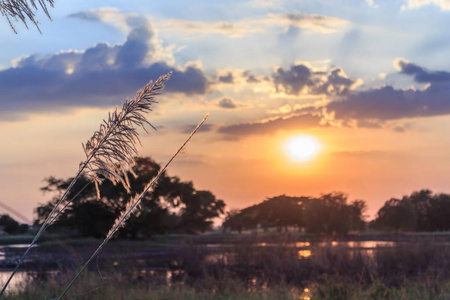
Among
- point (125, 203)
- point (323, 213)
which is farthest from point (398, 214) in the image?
point (125, 203)

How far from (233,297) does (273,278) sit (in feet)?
18.6

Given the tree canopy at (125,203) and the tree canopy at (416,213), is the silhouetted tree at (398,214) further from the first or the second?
the tree canopy at (125,203)

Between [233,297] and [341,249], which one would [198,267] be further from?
[233,297]

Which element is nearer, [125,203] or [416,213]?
[125,203]

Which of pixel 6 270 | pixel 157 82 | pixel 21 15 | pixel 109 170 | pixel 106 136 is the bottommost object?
pixel 6 270

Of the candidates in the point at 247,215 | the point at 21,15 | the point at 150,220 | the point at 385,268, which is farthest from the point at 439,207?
the point at 21,15

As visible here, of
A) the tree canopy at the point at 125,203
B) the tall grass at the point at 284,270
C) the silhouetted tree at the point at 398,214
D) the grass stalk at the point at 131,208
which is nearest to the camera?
the grass stalk at the point at 131,208

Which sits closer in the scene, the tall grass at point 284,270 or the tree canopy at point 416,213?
the tall grass at point 284,270

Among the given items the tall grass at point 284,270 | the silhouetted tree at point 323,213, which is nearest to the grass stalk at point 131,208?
the tall grass at point 284,270

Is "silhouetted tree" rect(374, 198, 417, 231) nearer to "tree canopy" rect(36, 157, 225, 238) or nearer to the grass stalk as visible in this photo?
"tree canopy" rect(36, 157, 225, 238)

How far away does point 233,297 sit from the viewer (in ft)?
38.8

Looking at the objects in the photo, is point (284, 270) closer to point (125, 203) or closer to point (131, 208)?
point (131, 208)

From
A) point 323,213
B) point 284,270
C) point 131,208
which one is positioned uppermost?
point 323,213

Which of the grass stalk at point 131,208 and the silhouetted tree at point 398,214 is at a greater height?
the silhouetted tree at point 398,214
